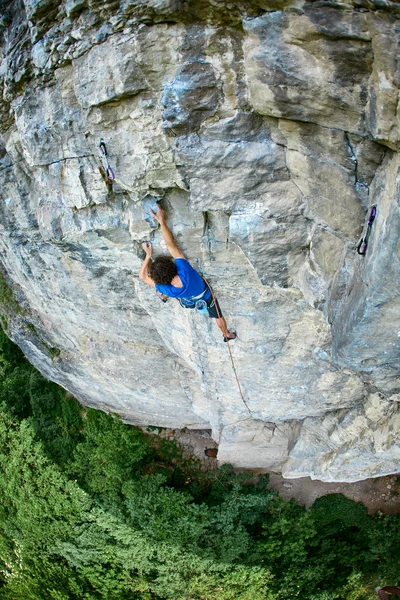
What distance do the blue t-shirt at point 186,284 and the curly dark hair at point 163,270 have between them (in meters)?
0.05

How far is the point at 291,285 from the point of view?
4.19 m

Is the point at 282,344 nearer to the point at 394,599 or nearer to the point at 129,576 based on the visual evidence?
the point at 129,576

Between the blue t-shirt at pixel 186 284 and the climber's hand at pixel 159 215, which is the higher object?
the climber's hand at pixel 159 215

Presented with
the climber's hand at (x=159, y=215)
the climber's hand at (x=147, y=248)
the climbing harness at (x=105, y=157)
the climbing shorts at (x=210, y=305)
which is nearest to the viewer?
the climbing harness at (x=105, y=157)

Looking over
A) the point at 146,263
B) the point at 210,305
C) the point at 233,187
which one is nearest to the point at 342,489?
the point at 210,305

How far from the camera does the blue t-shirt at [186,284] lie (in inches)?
164

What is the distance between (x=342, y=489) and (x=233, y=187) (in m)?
7.39

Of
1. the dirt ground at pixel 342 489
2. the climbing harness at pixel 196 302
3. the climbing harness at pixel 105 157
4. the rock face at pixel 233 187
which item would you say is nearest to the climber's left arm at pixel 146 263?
the rock face at pixel 233 187

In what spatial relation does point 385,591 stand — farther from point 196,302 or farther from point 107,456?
point 196,302

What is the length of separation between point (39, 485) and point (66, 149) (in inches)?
281

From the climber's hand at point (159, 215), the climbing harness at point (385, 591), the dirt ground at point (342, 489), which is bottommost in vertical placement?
the climbing harness at point (385, 591)

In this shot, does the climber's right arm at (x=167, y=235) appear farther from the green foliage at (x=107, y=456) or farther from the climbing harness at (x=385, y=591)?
the climbing harness at (x=385, y=591)

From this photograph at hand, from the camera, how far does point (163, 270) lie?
13.6ft

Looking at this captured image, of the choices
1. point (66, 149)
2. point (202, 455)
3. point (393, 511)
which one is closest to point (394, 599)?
point (393, 511)
